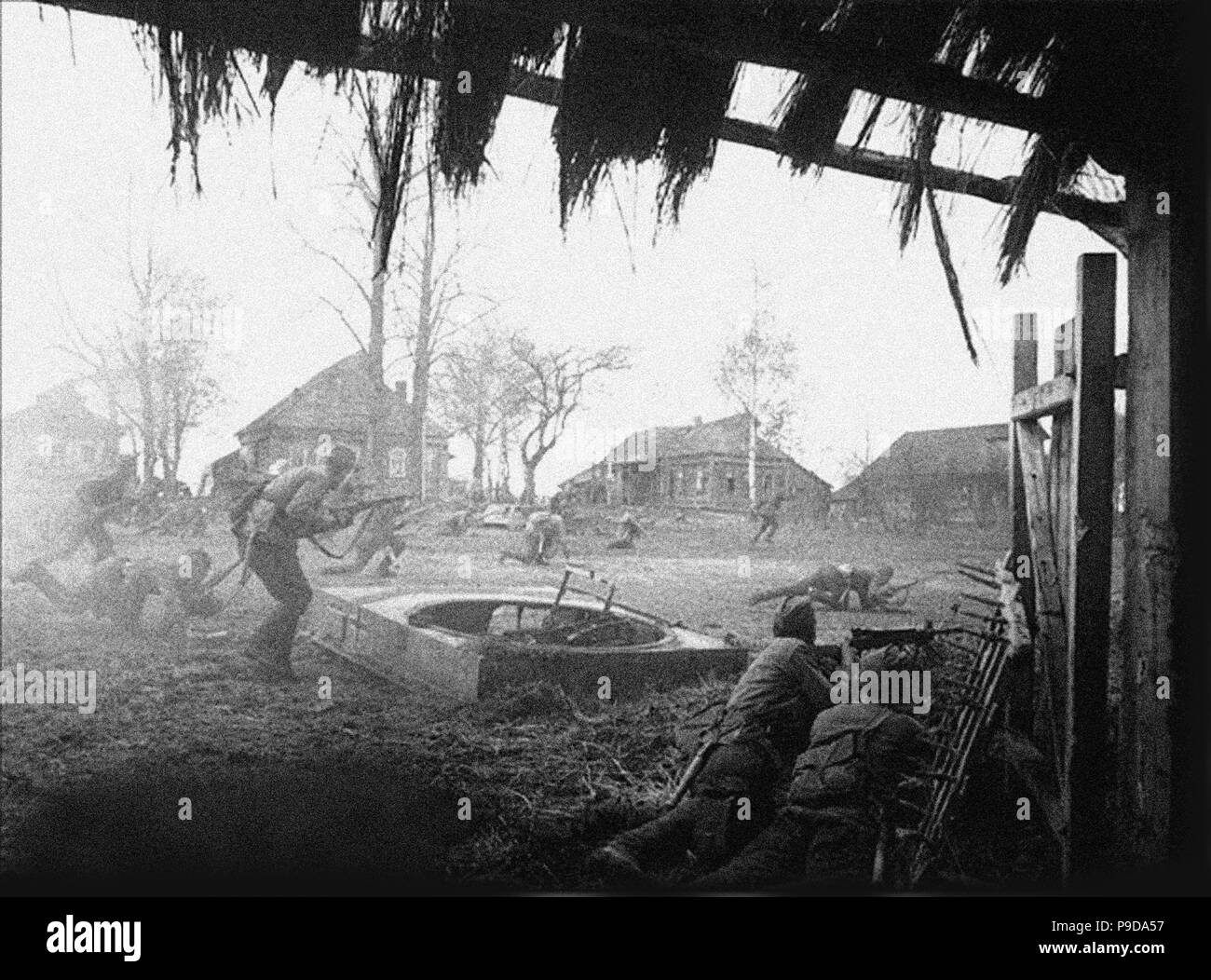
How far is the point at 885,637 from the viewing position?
3.31 metres

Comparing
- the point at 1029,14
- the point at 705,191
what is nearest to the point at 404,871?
the point at 705,191

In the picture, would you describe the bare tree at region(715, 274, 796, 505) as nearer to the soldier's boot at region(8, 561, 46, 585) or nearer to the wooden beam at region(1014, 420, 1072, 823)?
the wooden beam at region(1014, 420, 1072, 823)

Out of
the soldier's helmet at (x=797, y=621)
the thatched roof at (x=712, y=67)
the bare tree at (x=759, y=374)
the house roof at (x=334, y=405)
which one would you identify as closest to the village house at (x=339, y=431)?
the house roof at (x=334, y=405)

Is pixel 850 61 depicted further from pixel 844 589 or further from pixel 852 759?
pixel 852 759

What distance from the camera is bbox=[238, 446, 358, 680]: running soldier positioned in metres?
3.31

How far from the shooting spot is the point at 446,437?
3492 millimetres

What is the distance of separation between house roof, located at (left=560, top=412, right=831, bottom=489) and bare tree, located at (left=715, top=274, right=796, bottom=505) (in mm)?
48

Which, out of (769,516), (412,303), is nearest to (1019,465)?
(769,516)

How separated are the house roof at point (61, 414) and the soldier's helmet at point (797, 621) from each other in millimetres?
3027

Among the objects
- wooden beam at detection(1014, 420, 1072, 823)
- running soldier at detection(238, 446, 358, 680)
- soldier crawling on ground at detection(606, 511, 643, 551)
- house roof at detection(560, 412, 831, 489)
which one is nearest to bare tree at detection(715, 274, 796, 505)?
house roof at detection(560, 412, 831, 489)

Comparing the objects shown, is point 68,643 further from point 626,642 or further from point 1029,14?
point 1029,14

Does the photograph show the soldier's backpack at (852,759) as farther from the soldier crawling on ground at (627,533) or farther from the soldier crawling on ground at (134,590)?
the soldier crawling on ground at (134,590)

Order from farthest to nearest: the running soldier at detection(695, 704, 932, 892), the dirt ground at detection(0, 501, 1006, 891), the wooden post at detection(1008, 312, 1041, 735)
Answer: the wooden post at detection(1008, 312, 1041, 735), the dirt ground at detection(0, 501, 1006, 891), the running soldier at detection(695, 704, 932, 892)
